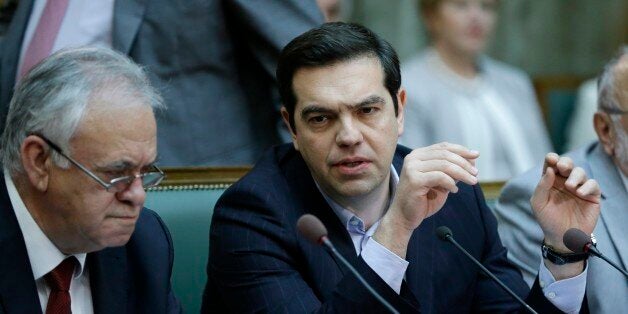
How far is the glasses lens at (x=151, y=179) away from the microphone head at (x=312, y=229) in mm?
294

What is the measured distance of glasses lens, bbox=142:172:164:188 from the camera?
2279 mm

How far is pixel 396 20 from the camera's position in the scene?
18.1 feet

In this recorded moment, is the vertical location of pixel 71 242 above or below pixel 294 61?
below

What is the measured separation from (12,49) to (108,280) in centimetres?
113

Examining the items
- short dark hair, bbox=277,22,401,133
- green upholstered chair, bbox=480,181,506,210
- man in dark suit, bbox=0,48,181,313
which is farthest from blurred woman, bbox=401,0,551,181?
man in dark suit, bbox=0,48,181,313

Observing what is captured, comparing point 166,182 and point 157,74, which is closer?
point 166,182

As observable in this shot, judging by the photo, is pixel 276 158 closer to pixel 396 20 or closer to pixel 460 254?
pixel 460 254

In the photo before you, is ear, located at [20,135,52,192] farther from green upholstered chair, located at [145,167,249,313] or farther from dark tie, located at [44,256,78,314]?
green upholstered chair, located at [145,167,249,313]

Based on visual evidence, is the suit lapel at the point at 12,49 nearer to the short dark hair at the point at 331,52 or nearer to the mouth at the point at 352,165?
the short dark hair at the point at 331,52

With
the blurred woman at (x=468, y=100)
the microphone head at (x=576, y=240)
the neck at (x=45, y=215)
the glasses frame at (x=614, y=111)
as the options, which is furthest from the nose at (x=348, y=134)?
the blurred woman at (x=468, y=100)

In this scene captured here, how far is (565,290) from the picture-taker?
2.59 metres

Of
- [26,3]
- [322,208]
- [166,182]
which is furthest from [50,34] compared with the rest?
[322,208]

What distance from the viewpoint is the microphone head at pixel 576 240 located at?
2.49 metres

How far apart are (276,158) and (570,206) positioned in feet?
2.14
